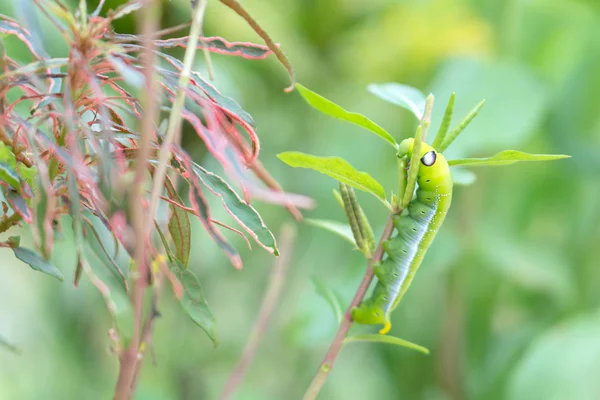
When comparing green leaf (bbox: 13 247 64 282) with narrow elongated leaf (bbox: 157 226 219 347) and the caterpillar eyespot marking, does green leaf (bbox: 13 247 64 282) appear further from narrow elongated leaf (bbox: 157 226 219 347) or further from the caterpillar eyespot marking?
the caterpillar eyespot marking

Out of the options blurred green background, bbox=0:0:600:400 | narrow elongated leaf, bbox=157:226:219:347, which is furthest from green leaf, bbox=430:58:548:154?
narrow elongated leaf, bbox=157:226:219:347

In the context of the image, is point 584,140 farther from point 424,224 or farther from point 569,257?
point 424,224

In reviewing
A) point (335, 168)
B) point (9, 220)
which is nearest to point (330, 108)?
point (335, 168)

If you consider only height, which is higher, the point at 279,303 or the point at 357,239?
the point at 357,239

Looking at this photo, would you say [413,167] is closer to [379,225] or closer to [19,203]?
[19,203]

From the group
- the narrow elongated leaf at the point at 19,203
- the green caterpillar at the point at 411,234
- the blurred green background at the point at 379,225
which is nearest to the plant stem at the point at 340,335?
the green caterpillar at the point at 411,234

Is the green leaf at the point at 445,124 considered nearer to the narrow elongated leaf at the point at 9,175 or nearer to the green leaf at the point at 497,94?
the narrow elongated leaf at the point at 9,175

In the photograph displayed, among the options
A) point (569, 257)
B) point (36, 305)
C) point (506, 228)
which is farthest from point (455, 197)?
point (36, 305)
